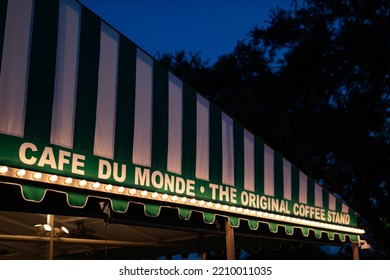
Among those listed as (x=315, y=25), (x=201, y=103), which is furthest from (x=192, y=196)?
(x=315, y=25)

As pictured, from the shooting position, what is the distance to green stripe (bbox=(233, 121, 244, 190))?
326 inches

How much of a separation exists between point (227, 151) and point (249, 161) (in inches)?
23.4

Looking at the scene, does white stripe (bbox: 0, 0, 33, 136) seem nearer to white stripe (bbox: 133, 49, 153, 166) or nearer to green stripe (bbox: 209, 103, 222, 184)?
white stripe (bbox: 133, 49, 153, 166)

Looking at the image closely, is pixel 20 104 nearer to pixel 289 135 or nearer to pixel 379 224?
pixel 289 135

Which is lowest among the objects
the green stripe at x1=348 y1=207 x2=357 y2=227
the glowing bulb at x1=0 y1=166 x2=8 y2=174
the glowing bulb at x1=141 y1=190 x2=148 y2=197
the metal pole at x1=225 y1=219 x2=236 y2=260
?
the metal pole at x1=225 y1=219 x2=236 y2=260

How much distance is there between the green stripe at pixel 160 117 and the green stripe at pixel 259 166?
7.37 feet

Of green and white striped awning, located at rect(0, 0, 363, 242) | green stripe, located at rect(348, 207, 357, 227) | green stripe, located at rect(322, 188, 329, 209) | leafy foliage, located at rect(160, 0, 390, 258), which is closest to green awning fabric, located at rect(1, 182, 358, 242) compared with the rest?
green and white striped awning, located at rect(0, 0, 363, 242)

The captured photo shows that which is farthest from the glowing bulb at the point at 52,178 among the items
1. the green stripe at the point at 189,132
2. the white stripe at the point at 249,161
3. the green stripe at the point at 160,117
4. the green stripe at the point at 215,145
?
the white stripe at the point at 249,161

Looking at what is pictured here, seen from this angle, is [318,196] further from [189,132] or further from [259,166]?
[189,132]

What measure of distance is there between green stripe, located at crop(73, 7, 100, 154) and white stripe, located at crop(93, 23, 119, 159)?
0.07 m

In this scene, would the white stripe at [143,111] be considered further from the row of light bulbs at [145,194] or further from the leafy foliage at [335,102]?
the leafy foliage at [335,102]

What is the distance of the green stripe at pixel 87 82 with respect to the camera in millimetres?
5953
